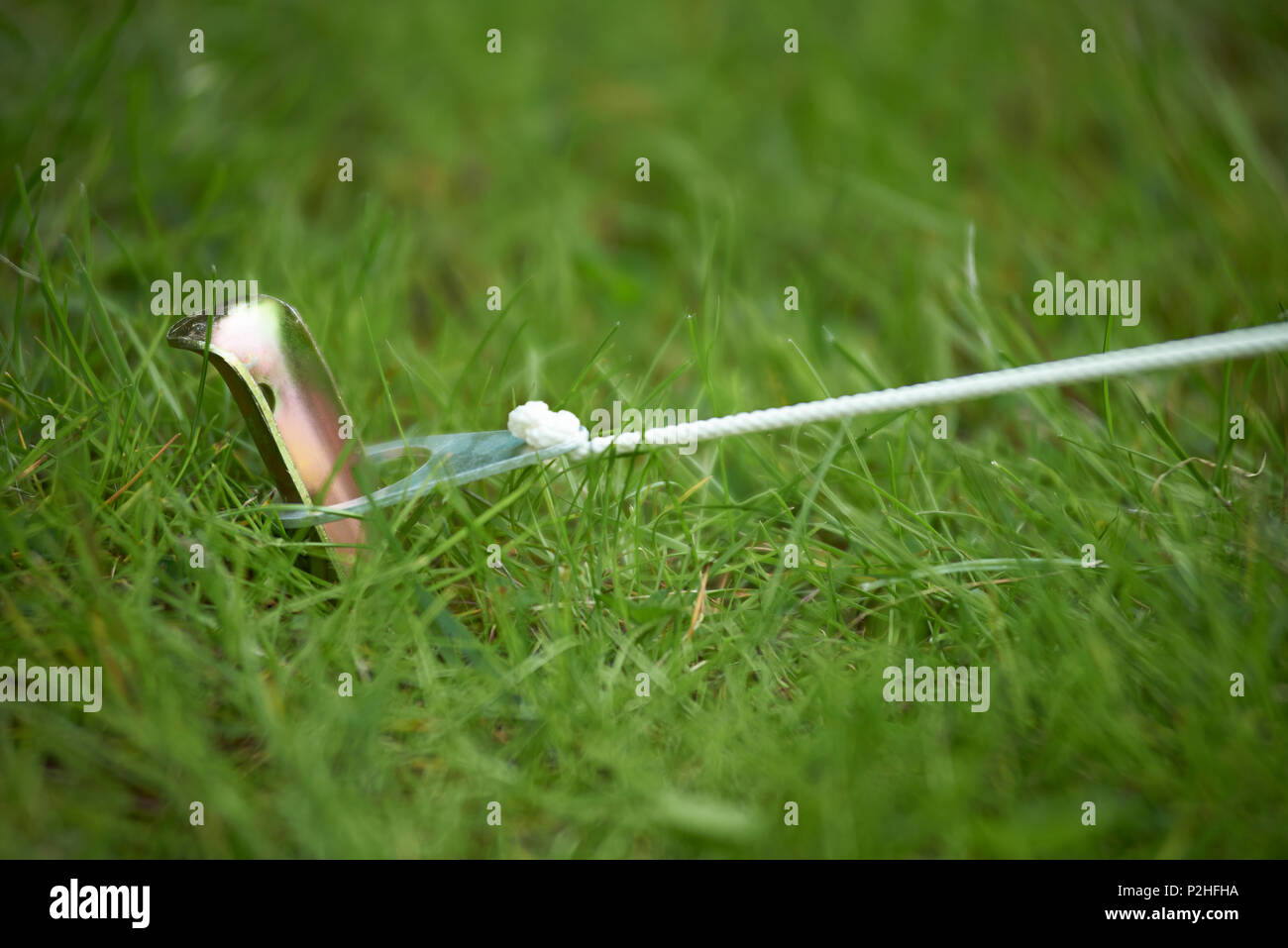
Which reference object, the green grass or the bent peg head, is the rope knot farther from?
the bent peg head

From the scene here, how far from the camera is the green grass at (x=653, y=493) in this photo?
1.28 meters

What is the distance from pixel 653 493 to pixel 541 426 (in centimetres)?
32

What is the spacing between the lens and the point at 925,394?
151 cm

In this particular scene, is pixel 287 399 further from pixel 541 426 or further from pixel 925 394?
pixel 925 394

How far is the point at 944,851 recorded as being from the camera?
4.03 ft

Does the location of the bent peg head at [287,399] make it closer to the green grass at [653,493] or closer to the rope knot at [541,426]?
the green grass at [653,493]

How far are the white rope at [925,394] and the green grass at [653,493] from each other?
0.10 m

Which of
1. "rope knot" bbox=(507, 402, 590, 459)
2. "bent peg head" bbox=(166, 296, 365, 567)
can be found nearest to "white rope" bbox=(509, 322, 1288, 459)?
"rope knot" bbox=(507, 402, 590, 459)

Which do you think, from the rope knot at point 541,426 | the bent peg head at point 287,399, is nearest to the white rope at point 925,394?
the rope knot at point 541,426

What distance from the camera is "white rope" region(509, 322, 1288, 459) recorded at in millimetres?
1435

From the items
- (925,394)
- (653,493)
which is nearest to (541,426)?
(653,493)
